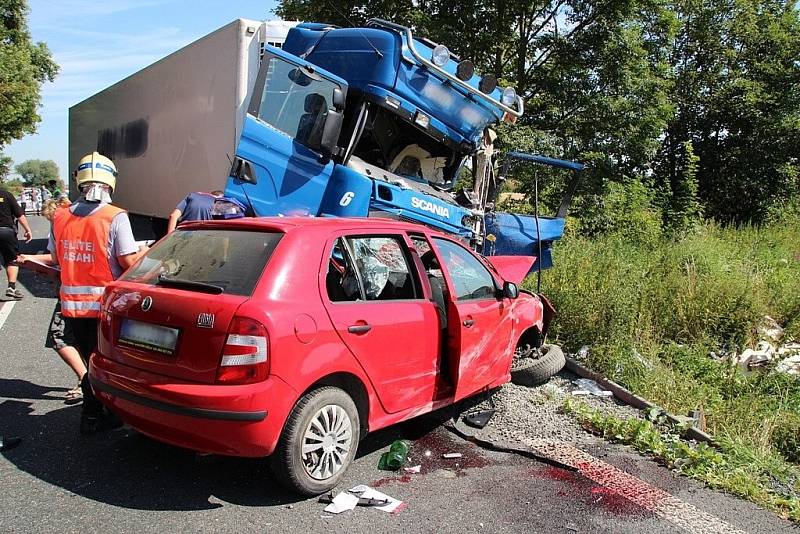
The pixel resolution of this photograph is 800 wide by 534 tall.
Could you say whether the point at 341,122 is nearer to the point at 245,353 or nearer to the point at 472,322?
the point at 472,322

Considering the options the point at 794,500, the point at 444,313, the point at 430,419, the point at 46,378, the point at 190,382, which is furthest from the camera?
the point at 46,378

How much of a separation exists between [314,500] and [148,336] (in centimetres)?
132

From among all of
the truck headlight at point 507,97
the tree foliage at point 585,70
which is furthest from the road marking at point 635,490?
the tree foliage at point 585,70

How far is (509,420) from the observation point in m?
5.20

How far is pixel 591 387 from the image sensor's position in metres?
6.48

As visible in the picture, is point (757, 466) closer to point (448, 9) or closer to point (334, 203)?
point (334, 203)

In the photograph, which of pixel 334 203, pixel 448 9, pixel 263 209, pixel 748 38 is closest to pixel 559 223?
pixel 334 203

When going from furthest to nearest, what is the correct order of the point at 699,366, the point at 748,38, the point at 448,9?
Answer: the point at 748,38
the point at 448,9
the point at 699,366

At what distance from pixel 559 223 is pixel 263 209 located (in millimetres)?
4460

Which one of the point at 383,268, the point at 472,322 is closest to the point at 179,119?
the point at 383,268

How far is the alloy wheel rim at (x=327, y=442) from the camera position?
3.55m

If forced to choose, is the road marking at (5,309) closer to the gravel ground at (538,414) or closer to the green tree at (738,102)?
the gravel ground at (538,414)

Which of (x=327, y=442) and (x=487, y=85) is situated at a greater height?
(x=487, y=85)

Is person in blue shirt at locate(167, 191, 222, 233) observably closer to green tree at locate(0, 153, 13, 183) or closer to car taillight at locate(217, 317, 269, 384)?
car taillight at locate(217, 317, 269, 384)
